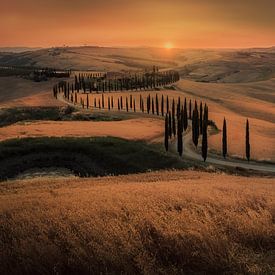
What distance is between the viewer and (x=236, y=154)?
75.1 meters

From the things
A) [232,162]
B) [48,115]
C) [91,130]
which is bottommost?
[232,162]

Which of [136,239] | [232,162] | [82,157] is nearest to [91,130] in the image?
[82,157]

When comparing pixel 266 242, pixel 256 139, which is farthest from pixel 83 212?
pixel 256 139

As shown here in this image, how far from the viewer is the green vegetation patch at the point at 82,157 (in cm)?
6019

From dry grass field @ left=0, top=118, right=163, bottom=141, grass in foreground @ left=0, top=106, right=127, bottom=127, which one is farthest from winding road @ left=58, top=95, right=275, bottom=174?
grass in foreground @ left=0, top=106, right=127, bottom=127

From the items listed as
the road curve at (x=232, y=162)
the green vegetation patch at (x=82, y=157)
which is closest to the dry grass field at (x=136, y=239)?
the green vegetation patch at (x=82, y=157)

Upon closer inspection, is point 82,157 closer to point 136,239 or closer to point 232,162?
point 232,162

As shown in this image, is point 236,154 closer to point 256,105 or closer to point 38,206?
point 38,206

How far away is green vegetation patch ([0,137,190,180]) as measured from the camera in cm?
6019

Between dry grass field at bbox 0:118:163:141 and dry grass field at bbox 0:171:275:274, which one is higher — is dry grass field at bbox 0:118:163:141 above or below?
below

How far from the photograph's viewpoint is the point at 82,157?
209 ft

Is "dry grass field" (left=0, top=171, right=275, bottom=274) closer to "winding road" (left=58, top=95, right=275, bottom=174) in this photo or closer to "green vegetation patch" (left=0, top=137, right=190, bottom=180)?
"green vegetation patch" (left=0, top=137, right=190, bottom=180)

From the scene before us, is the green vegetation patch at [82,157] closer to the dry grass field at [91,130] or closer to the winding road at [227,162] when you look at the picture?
the winding road at [227,162]

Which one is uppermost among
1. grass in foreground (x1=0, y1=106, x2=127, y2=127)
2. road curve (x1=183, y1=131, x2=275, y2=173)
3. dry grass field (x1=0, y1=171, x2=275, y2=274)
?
dry grass field (x1=0, y1=171, x2=275, y2=274)
